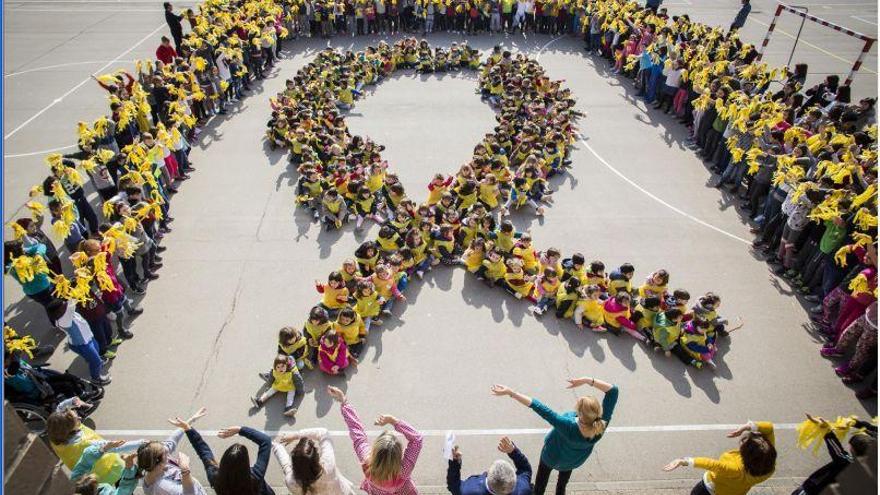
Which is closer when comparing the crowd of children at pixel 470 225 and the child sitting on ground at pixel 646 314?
the crowd of children at pixel 470 225

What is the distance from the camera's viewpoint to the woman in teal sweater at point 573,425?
14.1 feet

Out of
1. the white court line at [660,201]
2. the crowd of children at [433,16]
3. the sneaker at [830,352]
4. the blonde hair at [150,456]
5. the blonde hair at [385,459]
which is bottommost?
the sneaker at [830,352]

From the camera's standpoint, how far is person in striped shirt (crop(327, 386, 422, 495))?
4.02 metres

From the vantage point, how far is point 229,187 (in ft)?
37.2

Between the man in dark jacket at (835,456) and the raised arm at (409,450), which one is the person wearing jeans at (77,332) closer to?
the raised arm at (409,450)

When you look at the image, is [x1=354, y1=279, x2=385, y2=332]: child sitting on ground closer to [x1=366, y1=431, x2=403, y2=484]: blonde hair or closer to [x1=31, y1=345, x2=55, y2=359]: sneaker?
[x1=366, y1=431, x2=403, y2=484]: blonde hair

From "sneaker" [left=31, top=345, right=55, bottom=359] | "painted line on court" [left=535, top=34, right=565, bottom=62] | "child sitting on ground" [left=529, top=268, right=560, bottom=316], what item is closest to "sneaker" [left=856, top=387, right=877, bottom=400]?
"child sitting on ground" [left=529, top=268, right=560, bottom=316]

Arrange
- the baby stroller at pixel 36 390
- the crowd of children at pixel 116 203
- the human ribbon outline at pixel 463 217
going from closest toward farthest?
the baby stroller at pixel 36 390, the crowd of children at pixel 116 203, the human ribbon outline at pixel 463 217

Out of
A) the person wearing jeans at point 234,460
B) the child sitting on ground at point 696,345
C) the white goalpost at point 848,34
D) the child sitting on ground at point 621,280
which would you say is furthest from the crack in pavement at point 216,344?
the white goalpost at point 848,34

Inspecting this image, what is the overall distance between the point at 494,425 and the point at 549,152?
23.1 ft

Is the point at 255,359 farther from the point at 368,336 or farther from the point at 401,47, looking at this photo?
the point at 401,47

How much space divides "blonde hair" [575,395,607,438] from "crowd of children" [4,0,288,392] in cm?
598

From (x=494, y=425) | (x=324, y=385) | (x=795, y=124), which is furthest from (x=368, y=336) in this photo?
(x=795, y=124)

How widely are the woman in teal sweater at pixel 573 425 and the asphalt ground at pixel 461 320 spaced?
4.57ft
